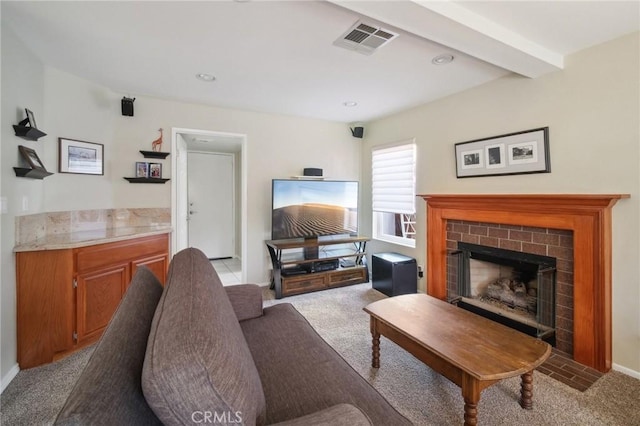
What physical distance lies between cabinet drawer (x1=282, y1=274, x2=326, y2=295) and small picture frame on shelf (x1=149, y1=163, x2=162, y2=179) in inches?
75.1

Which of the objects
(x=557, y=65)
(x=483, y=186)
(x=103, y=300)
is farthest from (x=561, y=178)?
(x=103, y=300)

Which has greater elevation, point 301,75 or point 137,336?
point 301,75

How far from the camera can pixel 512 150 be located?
2654 mm

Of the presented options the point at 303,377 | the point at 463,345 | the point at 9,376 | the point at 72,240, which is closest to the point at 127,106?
the point at 72,240

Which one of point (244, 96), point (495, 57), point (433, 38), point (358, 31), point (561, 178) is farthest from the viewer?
point (244, 96)

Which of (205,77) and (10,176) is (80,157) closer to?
(10,176)

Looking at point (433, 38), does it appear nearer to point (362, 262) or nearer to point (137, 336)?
point (137, 336)

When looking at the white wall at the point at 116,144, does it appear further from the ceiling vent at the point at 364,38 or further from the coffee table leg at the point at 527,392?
the coffee table leg at the point at 527,392

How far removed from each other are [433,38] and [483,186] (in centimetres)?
164

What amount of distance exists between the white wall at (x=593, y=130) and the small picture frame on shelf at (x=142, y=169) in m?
3.55

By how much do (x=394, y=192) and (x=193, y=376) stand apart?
363 centimetres

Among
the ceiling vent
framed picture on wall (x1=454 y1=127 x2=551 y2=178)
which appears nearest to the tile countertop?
the ceiling vent

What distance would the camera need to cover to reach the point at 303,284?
3711mm

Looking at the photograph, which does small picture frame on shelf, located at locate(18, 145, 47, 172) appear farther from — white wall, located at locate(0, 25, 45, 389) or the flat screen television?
the flat screen television
